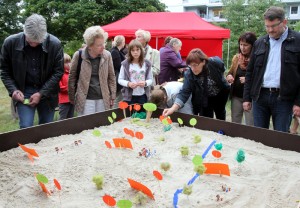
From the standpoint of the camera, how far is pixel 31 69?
2615 millimetres

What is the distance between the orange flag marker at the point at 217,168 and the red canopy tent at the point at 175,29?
4.96 m

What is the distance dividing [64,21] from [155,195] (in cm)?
1395

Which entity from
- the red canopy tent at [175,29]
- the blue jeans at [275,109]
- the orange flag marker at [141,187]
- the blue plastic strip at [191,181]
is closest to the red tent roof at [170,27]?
the red canopy tent at [175,29]

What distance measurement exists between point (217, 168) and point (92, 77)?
1595 mm

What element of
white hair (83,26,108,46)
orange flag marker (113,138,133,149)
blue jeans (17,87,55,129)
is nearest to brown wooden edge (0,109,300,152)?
blue jeans (17,87,55,129)

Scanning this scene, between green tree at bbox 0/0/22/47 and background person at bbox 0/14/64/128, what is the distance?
15.2 metres

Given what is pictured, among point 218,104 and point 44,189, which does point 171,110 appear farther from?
point 44,189

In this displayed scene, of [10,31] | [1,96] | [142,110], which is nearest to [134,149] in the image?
[142,110]

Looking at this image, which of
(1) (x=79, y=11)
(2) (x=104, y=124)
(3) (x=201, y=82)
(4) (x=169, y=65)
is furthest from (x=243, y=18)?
(2) (x=104, y=124)

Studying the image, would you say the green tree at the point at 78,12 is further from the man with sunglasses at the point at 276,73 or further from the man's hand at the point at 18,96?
the man with sunglasses at the point at 276,73

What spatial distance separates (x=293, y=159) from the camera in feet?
6.97

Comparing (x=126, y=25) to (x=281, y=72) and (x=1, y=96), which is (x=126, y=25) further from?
(x=281, y=72)

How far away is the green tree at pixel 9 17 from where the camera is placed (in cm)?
1620

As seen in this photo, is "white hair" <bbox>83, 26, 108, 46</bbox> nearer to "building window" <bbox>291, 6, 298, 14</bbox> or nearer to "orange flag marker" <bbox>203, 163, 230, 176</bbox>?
"orange flag marker" <bbox>203, 163, 230, 176</bbox>
